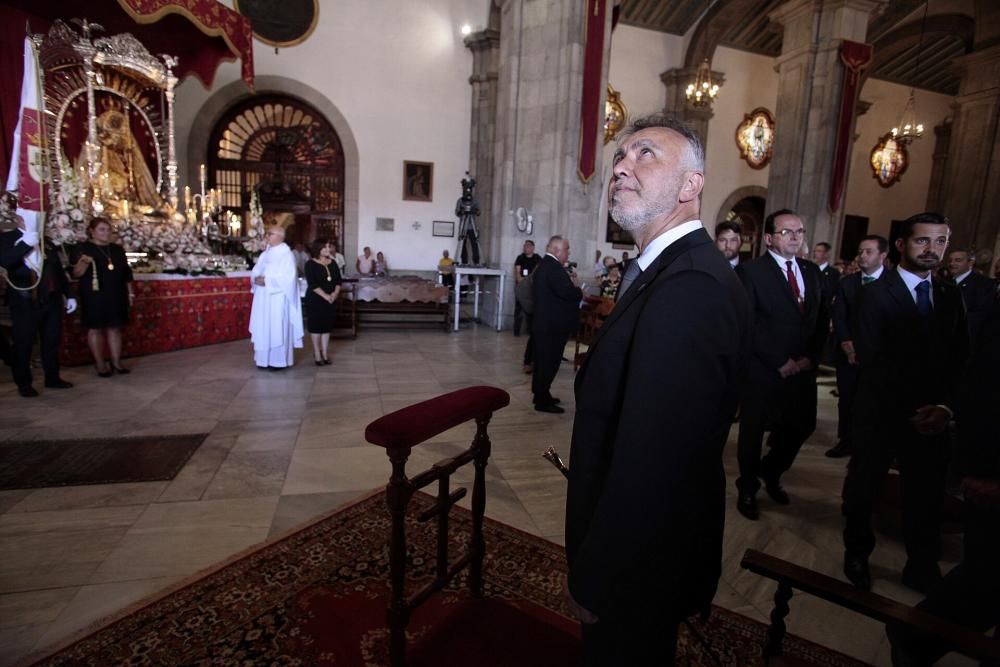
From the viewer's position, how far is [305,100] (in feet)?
42.4

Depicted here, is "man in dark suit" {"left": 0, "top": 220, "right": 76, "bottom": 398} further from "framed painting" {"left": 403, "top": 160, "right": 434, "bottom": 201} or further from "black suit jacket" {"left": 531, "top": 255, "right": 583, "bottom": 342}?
"framed painting" {"left": 403, "top": 160, "right": 434, "bottom": 201}

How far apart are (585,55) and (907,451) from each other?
8407 mm

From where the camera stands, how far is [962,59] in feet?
36.7

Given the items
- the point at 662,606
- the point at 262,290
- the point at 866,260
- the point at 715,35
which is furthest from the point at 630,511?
the point at 715,35

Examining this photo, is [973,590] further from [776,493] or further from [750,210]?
[750,210]

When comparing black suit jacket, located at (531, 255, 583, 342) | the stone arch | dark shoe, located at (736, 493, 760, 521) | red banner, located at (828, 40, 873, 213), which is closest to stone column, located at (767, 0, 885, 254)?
red banner, located at (828, 40, 873, 213)

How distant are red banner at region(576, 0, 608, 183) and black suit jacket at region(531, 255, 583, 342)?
4498mm

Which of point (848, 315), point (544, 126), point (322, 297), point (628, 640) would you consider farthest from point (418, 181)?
point (628, 640)

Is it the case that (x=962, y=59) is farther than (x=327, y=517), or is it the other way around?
(x=962, y=59)

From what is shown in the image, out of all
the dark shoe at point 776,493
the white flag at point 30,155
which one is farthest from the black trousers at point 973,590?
the white flag at point 30,155

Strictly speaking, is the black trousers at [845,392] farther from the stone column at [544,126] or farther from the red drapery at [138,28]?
the red drapery at [138,28]

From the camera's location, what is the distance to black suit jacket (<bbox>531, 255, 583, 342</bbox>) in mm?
5244

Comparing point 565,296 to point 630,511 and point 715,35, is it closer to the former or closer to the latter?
point 630,511

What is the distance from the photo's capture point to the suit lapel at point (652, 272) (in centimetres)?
126
